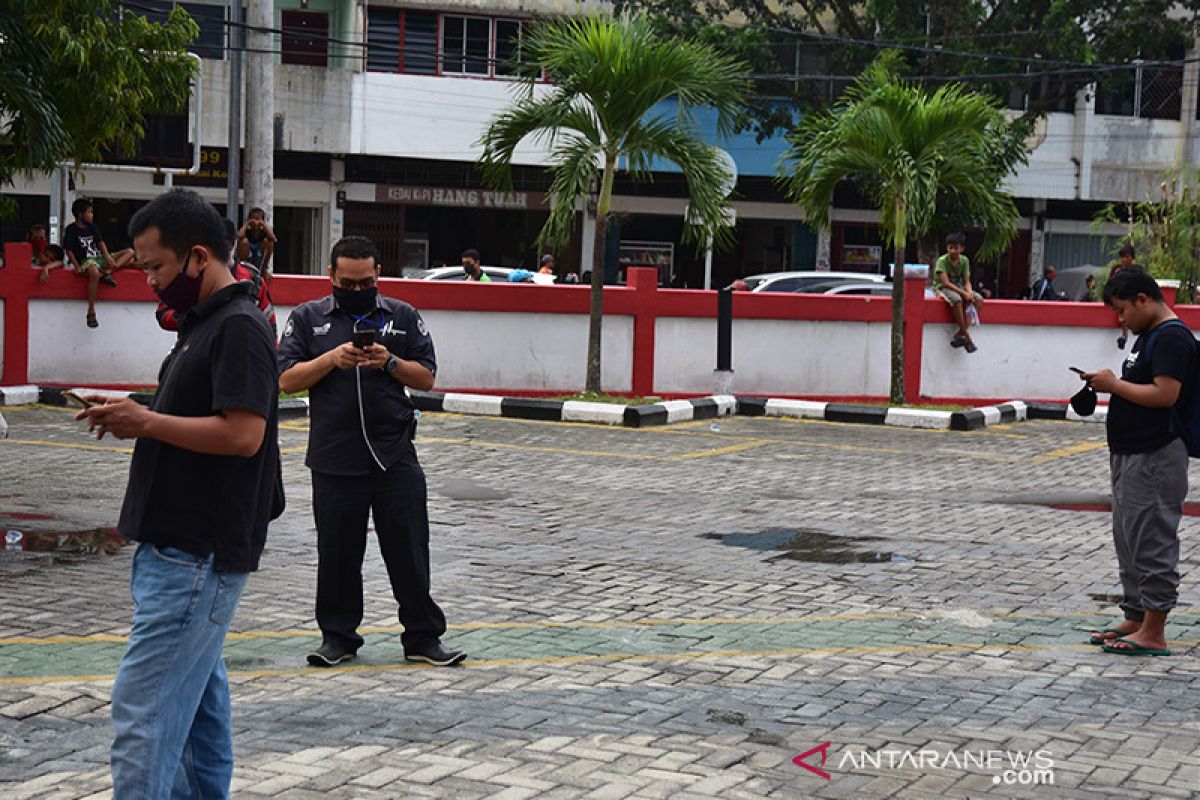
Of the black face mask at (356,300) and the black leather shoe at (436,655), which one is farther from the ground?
the black face mask at (356,300)

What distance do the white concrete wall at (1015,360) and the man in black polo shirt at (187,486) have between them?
58.6 feet

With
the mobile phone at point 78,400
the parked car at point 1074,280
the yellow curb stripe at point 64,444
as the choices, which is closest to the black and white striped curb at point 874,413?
the yellow curb stripe at point 64,444

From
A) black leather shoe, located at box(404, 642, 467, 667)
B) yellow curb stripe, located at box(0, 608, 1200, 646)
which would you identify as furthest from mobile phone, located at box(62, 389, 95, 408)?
yellow curb stripe, located at box(0, 608, 1200, 646)

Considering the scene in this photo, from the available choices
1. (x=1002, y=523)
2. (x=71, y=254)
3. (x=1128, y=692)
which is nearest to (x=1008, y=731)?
(x=1128, y=692)

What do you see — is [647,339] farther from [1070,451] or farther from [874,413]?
[1070,451]

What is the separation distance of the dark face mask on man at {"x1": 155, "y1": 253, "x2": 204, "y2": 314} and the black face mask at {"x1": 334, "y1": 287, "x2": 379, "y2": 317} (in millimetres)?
2904

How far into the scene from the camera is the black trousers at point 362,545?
7.24 meters

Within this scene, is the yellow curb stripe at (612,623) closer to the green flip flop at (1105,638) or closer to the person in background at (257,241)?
the green flip flop at (1105,638)

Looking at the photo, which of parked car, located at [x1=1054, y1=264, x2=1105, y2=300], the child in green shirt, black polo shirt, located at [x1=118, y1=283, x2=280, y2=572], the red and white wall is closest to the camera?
black polo shirt, located at [x1=118, y1=283, x2=280, y2=572]

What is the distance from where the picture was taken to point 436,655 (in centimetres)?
721

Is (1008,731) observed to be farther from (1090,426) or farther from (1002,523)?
(1090,426)

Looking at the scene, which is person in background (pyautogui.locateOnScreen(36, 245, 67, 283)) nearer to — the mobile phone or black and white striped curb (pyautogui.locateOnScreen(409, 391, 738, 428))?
black and white striped curb (pyautogui.locateOnScreen(409, 391, 738, 428))

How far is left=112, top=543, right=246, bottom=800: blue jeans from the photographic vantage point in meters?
4.27

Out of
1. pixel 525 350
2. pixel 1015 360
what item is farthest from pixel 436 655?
pixel 1015 360
